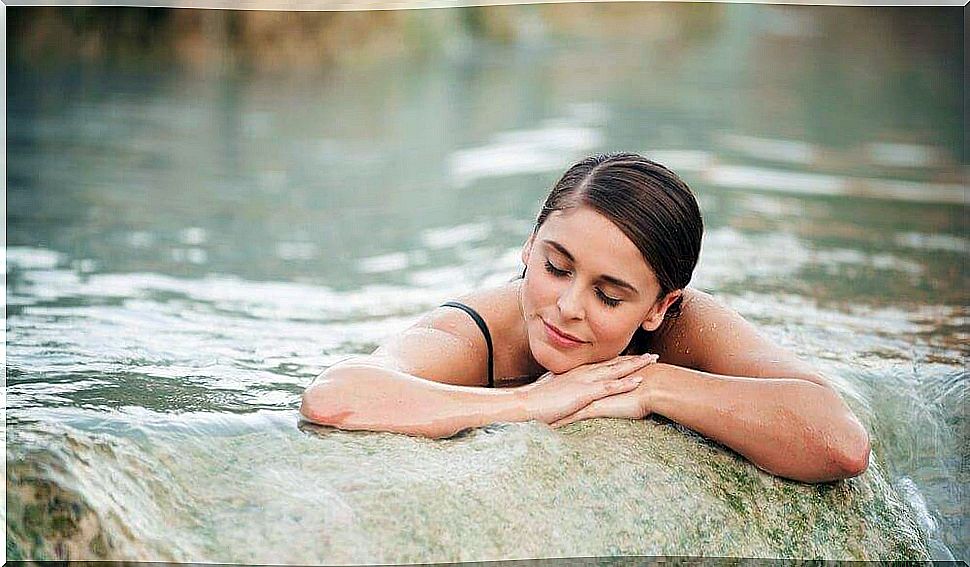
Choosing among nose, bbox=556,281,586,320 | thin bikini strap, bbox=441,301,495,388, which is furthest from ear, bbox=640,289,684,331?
thin bikini strap, bbox=441,301,495,388

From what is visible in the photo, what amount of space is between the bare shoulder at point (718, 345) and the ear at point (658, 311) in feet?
0.29

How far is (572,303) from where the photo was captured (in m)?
1.30

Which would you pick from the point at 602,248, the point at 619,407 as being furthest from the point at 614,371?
the point at 602,248

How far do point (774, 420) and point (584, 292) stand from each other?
0.26 meters

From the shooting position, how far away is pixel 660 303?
1371mm

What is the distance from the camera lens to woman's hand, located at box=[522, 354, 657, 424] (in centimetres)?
133

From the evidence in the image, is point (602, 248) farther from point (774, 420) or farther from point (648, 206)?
point (774, 420)

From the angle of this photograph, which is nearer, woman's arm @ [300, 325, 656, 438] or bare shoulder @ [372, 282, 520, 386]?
woman's arm @ [300, 325, 656, 438]

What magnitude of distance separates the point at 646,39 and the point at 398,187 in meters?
1.18

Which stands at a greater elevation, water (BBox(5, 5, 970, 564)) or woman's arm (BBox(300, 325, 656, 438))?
woman's arm (BBox(300, 325, 656, 438))

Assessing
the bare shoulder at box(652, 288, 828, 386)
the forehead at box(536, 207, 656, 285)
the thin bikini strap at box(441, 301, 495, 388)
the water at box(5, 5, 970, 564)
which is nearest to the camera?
the water at box(5, 5, 970, 564)

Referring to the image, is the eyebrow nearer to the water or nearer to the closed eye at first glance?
the closed eye

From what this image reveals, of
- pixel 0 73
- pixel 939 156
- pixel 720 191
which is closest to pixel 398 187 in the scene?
pixel 720 191

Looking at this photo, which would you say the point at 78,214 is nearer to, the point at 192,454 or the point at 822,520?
the point at 192,454
